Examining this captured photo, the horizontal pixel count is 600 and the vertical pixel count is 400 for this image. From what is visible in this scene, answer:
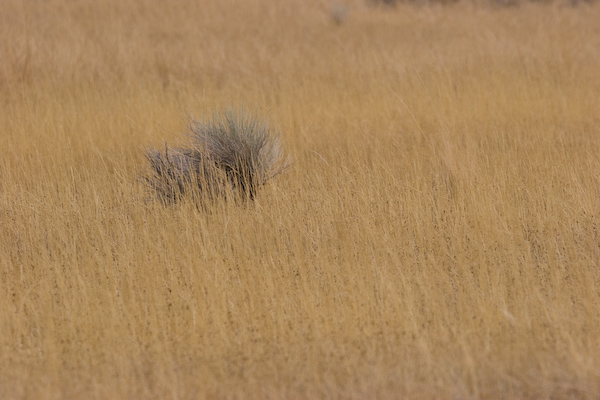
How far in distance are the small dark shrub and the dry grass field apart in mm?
209

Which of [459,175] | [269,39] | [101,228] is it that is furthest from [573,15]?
[101,228]

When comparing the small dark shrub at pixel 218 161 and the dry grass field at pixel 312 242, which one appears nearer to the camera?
the dry grass field at pixel 312 242

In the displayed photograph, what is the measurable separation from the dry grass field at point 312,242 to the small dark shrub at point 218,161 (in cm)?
21

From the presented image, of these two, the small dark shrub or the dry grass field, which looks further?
the small dark shrub

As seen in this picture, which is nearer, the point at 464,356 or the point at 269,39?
the point at 464,356

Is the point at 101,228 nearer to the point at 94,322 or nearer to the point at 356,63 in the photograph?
the point at 94,322

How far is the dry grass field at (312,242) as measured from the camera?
4.09 m

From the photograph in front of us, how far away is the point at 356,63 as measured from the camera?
12375 mm

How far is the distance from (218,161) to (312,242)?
1522mm

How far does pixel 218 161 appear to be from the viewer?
6.80 metres

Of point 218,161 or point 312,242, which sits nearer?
point 312,242

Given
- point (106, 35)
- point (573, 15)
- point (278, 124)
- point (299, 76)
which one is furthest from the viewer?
point (573, 15)

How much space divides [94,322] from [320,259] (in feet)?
5.62

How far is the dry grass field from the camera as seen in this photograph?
4.09m
